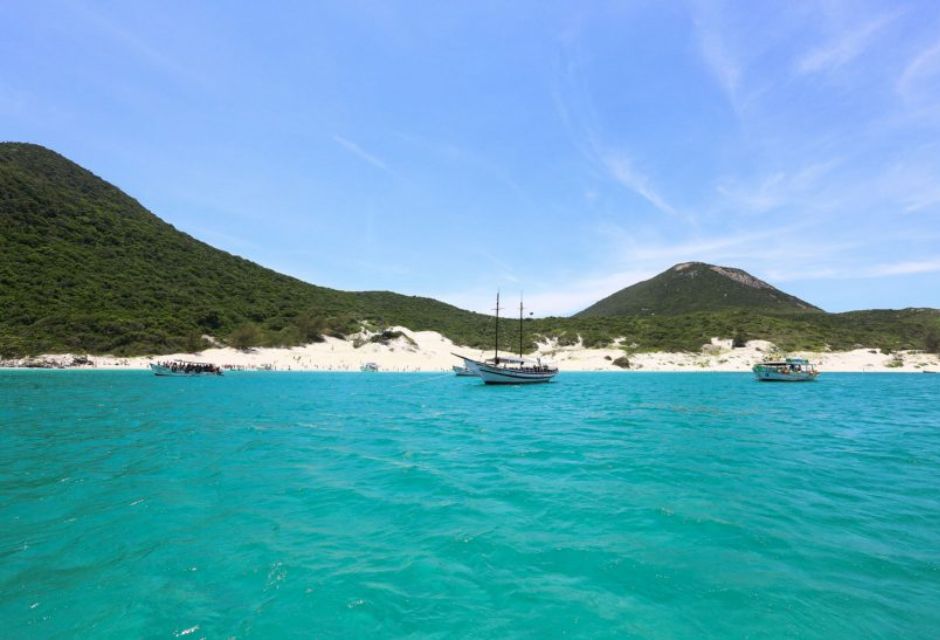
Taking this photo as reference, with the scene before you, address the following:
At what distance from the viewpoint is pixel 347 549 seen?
8164 mm

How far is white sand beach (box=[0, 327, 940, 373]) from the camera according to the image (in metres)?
88.7

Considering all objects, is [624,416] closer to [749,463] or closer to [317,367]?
[749,463]

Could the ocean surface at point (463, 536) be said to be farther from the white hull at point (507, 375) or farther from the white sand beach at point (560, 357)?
the white sand beach at point (560, 357)

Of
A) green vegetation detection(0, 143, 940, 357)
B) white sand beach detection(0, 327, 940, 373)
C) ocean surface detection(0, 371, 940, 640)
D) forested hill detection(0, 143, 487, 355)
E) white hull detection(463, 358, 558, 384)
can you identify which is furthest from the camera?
white sand beach detection(0, 327, 940, 373)

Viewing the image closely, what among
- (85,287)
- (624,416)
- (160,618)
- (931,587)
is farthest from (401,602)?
(85,287)

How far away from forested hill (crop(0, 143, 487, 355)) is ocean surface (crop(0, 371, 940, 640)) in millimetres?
67143

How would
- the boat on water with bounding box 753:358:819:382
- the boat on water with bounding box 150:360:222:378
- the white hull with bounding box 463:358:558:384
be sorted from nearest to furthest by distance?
the white hull with bounding box 463:358:558:384 → the boat on water with bounding box 150:360:222:378 → the boat on water with bounding box 753:358:819:382

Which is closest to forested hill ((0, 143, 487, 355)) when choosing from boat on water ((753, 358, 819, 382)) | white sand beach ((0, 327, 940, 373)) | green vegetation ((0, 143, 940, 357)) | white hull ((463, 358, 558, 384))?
green vegetation ((0, 143, 940, 357))

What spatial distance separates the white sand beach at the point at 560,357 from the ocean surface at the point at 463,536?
69.6m

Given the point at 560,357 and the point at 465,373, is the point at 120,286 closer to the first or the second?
the point at 465,373

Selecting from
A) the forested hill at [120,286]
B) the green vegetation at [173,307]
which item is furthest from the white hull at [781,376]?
the forested hill at [120,286]

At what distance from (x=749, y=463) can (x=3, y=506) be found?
2042 centimetres

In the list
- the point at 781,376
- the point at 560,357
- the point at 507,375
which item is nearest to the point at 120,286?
the point at 507,375

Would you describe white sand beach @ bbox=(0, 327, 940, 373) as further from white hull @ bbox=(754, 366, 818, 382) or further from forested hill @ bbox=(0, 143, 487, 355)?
white hull @ bbox=(754, 366, 818, 382)
